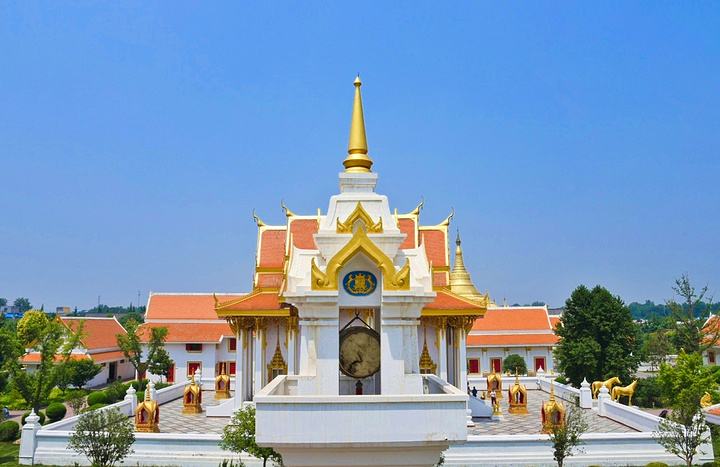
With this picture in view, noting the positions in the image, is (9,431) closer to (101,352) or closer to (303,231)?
(303,231)

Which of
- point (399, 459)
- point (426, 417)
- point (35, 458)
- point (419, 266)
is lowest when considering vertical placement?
point (35, 458)

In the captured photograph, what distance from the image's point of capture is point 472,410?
23.5 metres

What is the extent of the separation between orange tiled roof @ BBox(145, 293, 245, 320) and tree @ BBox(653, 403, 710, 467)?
29076 millimetres

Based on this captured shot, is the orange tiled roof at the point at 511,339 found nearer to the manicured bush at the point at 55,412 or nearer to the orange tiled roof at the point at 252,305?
the orange tiled roof at the point at 252,305

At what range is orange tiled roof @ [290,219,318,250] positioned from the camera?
78.7 ft

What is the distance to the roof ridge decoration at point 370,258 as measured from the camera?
9.91 m

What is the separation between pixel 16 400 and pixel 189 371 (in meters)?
10.3

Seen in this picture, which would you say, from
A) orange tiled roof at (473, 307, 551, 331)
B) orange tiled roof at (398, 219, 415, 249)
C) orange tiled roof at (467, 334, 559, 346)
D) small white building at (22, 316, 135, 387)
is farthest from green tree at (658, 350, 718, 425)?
small white building at (22, 316, 135, 387)

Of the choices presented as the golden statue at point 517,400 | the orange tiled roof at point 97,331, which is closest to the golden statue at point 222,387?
the golden statue at point 517,400

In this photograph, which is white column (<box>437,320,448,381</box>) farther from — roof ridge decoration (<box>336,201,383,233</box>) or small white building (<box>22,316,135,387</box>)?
small white building (<box>22,316,135,387</box>)

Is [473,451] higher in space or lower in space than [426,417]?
lower

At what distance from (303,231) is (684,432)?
1485cm

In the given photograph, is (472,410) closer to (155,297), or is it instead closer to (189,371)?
(189,371)

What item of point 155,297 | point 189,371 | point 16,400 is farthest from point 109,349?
point 16,400
